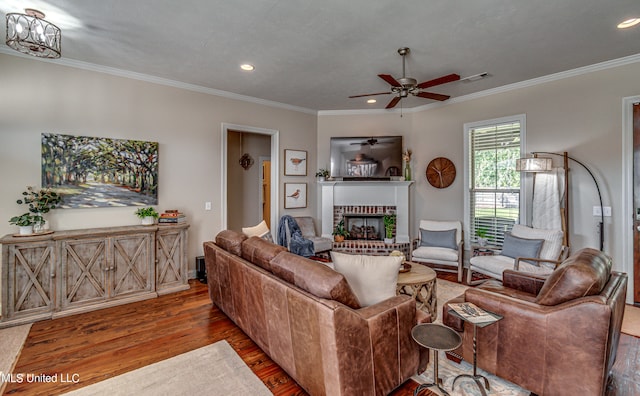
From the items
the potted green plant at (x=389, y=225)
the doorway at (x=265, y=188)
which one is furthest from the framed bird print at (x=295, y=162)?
the potted green plant at (x=389, y=225)

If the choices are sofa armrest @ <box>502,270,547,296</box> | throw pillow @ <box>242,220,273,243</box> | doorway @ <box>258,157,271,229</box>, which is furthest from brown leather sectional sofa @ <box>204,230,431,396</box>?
doorway @ <box>258,157,271,229</box>

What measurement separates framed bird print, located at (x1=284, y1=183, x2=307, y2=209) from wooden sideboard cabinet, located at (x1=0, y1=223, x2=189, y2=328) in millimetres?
2053

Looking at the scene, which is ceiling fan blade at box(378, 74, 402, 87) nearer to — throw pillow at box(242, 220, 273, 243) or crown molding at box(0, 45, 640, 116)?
crown molding at box(0, 45, 640, 116)

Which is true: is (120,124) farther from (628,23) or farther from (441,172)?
(628,23)

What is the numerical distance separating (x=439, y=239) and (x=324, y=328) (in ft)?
12.0

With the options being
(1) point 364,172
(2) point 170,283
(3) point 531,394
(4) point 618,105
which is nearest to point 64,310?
(2) point 170,283

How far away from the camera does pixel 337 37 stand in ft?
9.60

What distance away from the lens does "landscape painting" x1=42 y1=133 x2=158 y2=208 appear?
11.1ft

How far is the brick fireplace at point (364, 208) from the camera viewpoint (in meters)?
5.50

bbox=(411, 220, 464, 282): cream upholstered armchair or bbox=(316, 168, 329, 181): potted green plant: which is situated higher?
bbox=(316, 168, 329, 181): potted green plant

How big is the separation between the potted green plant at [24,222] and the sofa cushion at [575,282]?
4.70 m

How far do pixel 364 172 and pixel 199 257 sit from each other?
10.8 feet

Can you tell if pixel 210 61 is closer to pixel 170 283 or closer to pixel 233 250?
pixel 233 250

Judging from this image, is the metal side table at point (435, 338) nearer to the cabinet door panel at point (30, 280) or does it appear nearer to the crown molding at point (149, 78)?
the cabinet door panel at point (30, 280)
